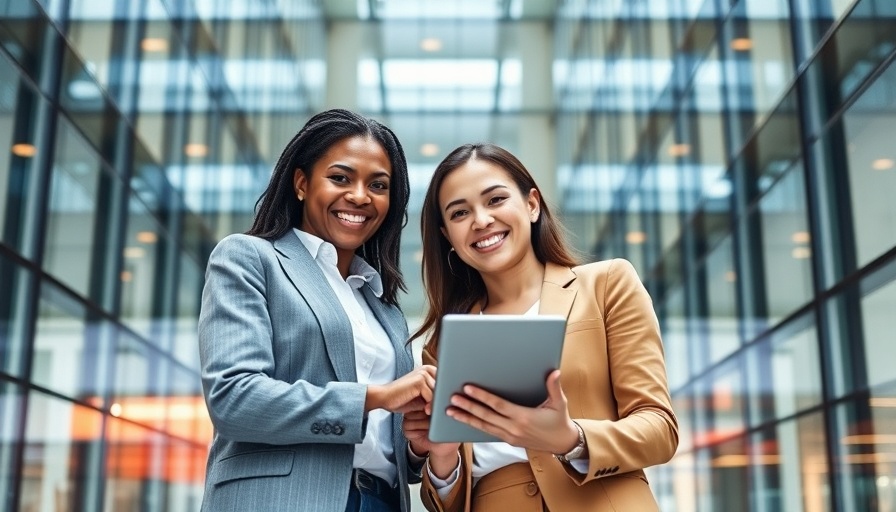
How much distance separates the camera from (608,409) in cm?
298

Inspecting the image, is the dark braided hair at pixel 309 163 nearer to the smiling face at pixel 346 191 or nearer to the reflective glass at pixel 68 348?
the smiling face at pixel 346 191

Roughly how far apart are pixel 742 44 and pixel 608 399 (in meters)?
10.1

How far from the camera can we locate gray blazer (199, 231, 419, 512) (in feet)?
8.96

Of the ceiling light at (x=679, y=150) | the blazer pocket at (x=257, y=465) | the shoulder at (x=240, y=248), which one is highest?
the ceiling light at (x=679, y=150)

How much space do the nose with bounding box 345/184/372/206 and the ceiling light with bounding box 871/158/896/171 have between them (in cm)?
593

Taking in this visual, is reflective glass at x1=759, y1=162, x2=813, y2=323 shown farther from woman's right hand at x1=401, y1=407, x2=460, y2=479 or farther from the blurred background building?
woman's right hand at x1=401, y1=407, x2=460, y2=479

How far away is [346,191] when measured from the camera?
328 cm

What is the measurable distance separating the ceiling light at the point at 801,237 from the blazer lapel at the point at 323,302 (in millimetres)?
8017

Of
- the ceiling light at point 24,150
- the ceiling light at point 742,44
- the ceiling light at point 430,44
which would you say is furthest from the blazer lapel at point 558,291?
the ceiling light at point 430,44

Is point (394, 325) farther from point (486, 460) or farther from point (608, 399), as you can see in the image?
point (608, 399)

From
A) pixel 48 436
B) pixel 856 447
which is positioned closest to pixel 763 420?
pixel 856 447

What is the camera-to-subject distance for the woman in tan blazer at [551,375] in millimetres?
2727

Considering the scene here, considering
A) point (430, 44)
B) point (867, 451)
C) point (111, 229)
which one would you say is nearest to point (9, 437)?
point (111, 229)

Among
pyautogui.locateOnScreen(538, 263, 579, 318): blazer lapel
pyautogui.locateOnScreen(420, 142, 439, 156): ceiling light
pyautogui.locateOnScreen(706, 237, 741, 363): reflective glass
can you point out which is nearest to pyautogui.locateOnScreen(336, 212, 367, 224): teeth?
pyautogui.locateOnScreen(538, 263, 579, 318): blazer lapel
